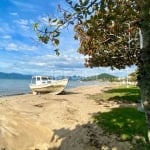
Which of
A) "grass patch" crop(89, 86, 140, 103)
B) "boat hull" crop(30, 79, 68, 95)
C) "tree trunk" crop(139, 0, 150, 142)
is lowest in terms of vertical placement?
"grass patch" crop(89, 86, 140, 103)

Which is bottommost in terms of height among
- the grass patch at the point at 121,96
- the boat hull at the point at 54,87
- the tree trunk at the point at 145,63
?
the grass patch at the point at 121,96

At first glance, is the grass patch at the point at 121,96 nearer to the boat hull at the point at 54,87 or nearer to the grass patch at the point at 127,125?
the boat hull at the point at 54,87

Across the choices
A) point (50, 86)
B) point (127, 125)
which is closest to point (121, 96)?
point (50, 86)

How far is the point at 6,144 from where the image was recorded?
613 inches

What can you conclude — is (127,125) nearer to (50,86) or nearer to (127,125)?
(127,125)

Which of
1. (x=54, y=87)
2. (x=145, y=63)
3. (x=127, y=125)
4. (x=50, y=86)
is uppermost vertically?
(x=145, y=63)

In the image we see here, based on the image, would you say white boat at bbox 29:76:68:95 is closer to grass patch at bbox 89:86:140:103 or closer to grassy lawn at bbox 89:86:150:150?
grass patch at bbox 89:86:140:103

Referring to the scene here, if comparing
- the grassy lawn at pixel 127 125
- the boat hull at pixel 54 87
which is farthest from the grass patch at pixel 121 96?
the grassy lawn at pixel 127 125

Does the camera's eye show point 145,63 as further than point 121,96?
No

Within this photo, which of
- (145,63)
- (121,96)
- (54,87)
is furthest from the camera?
(54,87)

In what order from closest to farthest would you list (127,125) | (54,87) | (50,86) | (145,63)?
1. (145,63)
2. (127,125)
3. (50,86)
4. (54,87)

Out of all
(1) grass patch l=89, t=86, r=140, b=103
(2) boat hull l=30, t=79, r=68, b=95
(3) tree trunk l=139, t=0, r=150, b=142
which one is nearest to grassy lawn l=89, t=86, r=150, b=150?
(3) tree trunk l=139, t=0, r=150, b=142

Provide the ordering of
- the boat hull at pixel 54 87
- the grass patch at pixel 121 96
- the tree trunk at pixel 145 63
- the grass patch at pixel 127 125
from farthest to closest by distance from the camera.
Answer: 1. the boat hull at pixel 54 87
2. the grass patch at pixel 121 96
3. the grass patch at pixel 127 125
4. the tree trunk at pixel 145 63

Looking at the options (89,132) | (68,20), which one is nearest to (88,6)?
(68,20)
